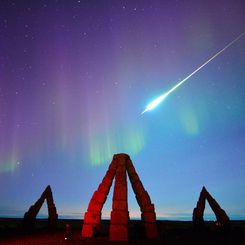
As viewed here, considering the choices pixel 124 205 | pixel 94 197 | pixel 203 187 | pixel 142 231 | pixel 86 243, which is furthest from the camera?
pixel 203 187

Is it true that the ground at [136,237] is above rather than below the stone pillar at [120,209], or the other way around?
below

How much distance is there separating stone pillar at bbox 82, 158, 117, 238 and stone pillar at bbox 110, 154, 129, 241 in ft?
2.83

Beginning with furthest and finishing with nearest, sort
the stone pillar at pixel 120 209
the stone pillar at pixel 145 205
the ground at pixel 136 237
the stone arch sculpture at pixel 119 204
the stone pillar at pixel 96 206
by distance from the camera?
the stone pillar at pixel 96 206 < the stone pillar at pixel 145 205 < the stone arch sculpture at pixel 119 204 < the stone pillar at pixel 120 209 < the ground at pixel 136 237

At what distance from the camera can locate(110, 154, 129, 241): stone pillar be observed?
703 inches

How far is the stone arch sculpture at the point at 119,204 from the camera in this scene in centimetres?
1817

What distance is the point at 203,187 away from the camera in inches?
1253

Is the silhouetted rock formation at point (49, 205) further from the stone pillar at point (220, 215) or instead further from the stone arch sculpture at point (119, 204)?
the stone pillar at point (220, 215)

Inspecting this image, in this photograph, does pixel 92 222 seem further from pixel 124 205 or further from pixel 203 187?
pixel 203 187

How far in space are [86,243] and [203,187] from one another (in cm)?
1954

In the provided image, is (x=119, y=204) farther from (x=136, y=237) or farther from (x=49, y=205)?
(x=49, y=205)

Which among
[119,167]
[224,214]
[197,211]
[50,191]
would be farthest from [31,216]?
[224,214]

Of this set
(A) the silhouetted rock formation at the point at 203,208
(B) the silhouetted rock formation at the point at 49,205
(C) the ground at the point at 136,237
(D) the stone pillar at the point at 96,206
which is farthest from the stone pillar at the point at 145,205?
(B) the silhouetted rock formation at the point at 49,205

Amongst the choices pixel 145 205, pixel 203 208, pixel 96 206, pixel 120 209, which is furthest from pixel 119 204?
pixel 203 208

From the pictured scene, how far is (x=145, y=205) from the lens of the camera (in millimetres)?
20188
